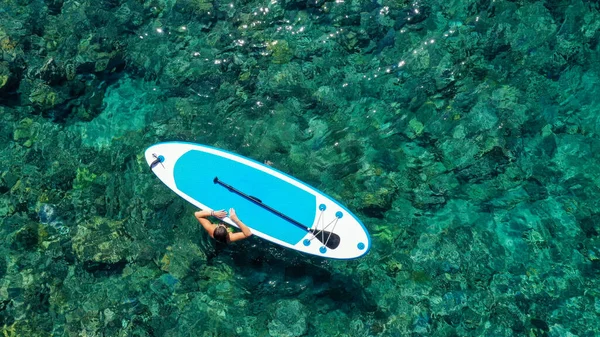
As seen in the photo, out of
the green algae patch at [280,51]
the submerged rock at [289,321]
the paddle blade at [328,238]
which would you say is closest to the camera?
the submerged rock at [289,321]

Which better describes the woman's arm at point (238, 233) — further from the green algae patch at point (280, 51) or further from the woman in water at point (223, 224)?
the green algae patch at point (280, 51)

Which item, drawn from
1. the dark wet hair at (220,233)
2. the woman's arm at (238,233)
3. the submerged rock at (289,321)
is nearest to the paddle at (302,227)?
the woman's arm at (238,233)

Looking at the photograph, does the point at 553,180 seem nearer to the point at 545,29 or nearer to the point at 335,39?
the point at 545,29

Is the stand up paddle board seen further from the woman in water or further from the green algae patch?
the green algae patch

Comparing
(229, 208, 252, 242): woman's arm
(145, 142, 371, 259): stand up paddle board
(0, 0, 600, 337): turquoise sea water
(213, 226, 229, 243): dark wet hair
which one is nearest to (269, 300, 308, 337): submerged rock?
(0, 0, 600, 337): turquoise sea water

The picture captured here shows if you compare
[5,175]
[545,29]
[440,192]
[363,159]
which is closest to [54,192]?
[5,175]

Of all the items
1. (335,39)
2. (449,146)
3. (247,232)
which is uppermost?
(335,39)

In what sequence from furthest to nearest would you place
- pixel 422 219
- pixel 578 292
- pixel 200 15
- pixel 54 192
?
pixel 200 15 < pixel 54 192 < pixel 422 219 < pixel 578 292

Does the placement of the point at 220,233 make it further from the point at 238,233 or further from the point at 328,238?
the point at 328,238
